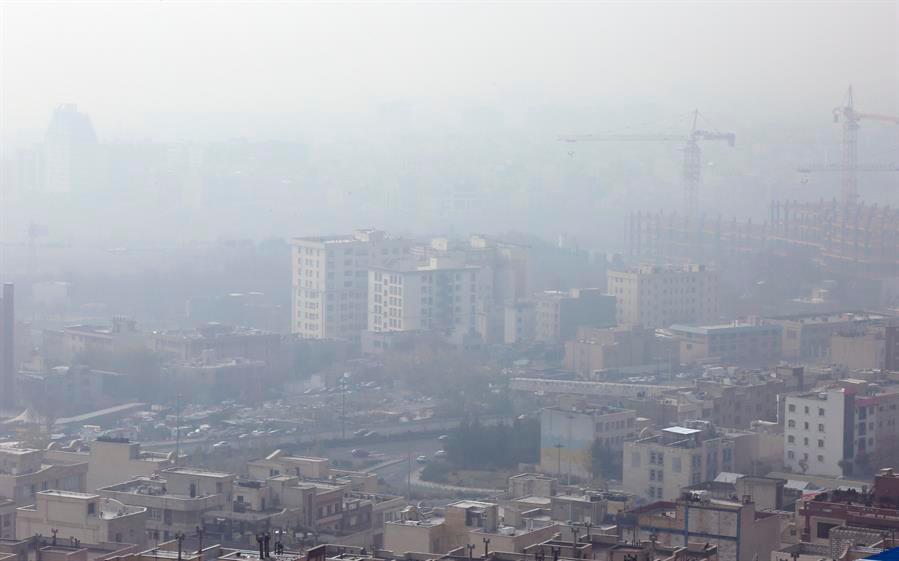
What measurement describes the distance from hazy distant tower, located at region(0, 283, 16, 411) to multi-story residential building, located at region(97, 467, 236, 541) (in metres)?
7.14

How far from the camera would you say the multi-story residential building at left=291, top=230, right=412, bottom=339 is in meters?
22.0

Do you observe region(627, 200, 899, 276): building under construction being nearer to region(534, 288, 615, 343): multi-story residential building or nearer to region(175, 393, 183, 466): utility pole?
region(534, 288, 615, 343): multi-story residential building

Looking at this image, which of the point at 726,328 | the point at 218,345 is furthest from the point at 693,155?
the point at 218,345

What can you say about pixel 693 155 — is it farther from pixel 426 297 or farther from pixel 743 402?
pixel 743 402

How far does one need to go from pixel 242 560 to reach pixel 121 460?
4092 mm

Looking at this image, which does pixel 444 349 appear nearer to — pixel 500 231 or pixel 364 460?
pixel 364 460

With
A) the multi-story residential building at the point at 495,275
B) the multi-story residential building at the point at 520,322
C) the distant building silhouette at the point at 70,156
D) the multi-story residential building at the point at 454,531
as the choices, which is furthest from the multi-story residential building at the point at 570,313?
the distant building silhouette at the point at 70,156

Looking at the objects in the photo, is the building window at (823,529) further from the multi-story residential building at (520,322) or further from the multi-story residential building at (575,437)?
the multi-story residential building at (520,322)

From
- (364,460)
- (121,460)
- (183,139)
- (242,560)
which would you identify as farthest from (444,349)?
(183,139)

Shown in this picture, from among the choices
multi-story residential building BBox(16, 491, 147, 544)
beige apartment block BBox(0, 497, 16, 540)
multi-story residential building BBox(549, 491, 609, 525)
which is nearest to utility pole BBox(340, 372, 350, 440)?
multi-story residential building BBox(549, 491, 609, 525)

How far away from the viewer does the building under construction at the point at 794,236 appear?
26.5 meters

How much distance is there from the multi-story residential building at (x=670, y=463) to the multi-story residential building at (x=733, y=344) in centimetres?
713

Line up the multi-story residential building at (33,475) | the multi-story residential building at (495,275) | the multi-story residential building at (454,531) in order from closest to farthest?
1. the multi-story residential building at (454,531)
2. the multi-story residential building at (33,475)
3. the multi-story residential building at (495,275)

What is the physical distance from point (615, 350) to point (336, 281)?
4.45m
